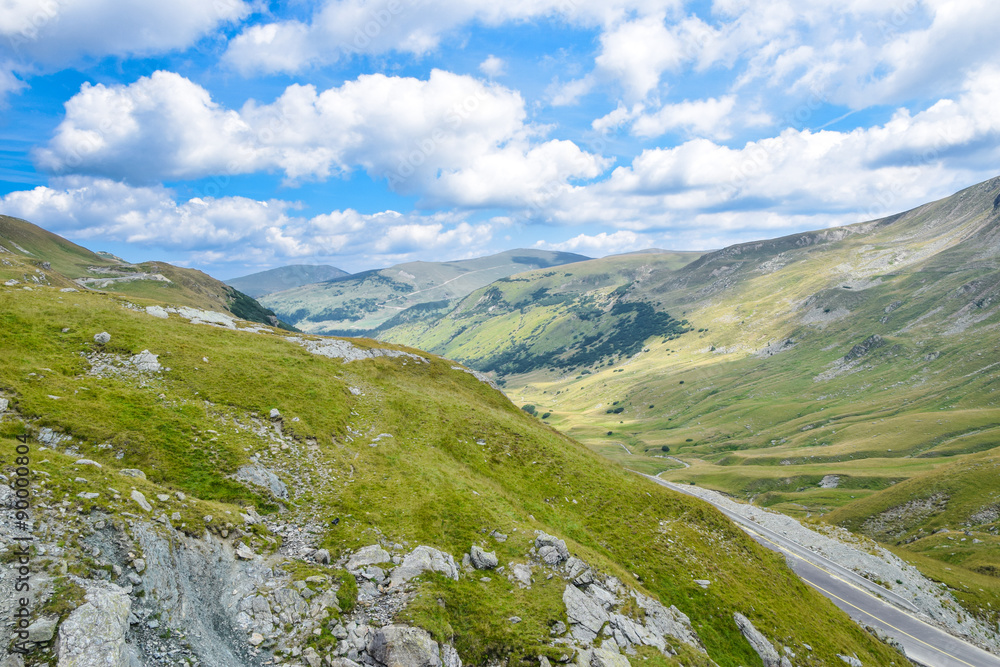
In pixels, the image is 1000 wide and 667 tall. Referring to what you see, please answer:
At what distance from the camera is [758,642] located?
3092 centimetres

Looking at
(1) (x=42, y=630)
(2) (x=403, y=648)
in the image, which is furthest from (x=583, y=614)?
(1) (x=42, y=630)

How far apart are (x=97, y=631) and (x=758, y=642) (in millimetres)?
36058

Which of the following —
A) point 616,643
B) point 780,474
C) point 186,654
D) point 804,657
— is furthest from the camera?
point 780,474

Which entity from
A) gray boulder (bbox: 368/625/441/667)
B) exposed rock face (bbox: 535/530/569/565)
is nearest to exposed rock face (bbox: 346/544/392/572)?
gray boulder (bbox: 368/625/441/667)

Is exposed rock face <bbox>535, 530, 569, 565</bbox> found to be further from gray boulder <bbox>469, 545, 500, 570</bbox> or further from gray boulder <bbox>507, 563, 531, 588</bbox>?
gray boulder <bbox>469, 545, 500, 570</bbox>

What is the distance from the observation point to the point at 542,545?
29.2 meters

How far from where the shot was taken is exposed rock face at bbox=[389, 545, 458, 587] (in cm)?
2339

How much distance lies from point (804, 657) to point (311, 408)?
40.5m

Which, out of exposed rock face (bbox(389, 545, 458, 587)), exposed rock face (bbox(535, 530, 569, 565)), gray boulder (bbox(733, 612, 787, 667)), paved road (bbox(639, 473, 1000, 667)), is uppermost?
exposed rock face (bbox(389, 545, 458, 587))

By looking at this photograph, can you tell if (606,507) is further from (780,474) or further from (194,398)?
(780,474)

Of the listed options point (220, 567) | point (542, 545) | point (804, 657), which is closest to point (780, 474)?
point (804, 657)

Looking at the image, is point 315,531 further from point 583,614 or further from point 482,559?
point 583,614

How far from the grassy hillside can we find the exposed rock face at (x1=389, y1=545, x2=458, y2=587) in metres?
0.79

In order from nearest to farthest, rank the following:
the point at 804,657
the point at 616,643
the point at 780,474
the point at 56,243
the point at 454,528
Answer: the point at 616,643
the point at 454,528
the point at 804,657
the point at 780,474
the point at 56,243
